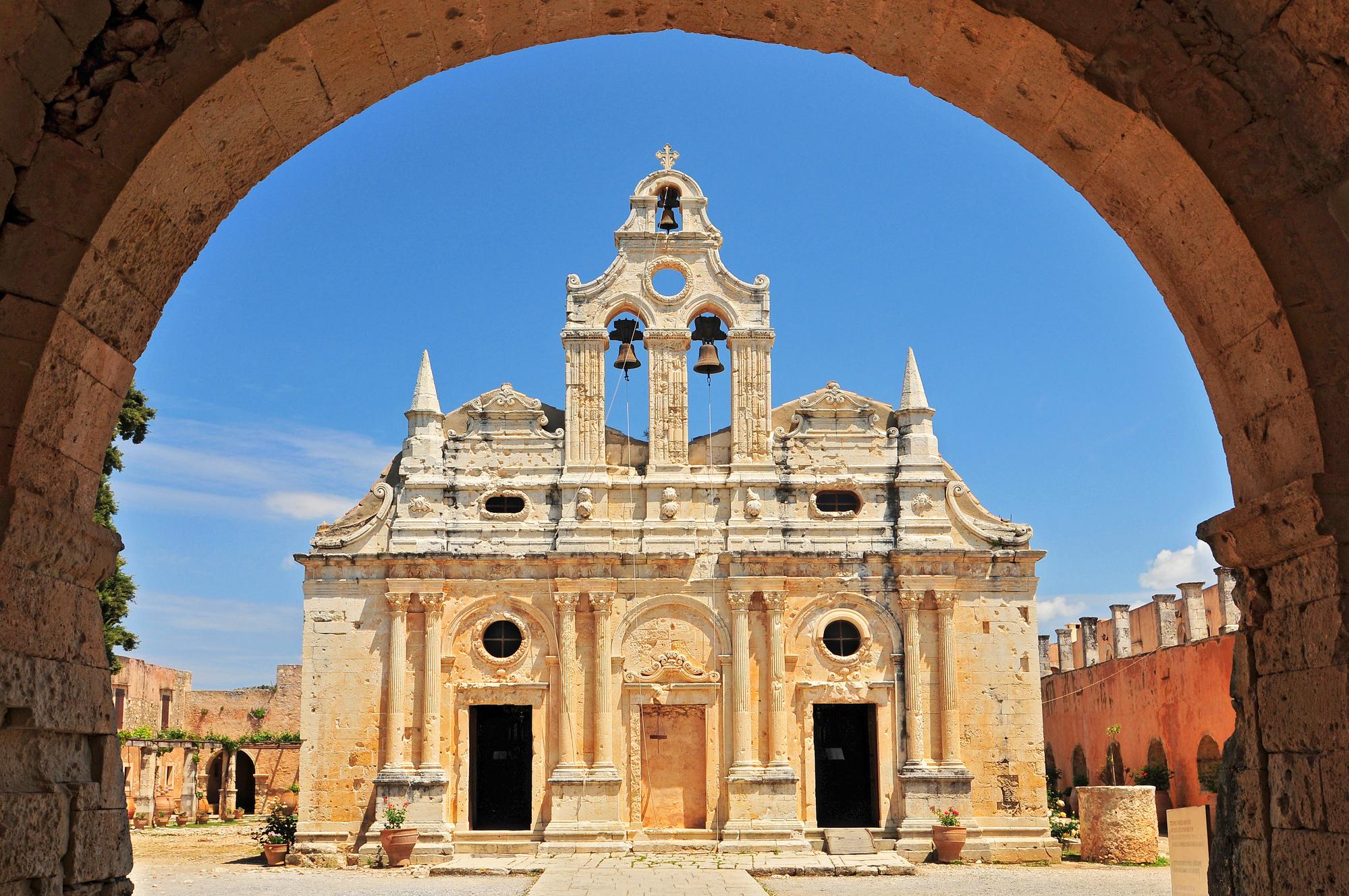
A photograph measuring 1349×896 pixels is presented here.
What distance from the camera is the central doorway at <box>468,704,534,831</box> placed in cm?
2280

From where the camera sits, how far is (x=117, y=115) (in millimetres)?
4238

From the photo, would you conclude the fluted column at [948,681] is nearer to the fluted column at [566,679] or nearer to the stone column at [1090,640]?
the fluted column at [566,679]

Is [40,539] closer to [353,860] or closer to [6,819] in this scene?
[6,819]

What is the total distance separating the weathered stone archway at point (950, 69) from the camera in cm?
415

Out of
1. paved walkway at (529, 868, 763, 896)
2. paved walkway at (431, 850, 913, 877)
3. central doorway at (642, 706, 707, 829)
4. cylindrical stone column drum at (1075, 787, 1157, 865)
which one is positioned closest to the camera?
paved walkway at (529, 868, 763, 896)

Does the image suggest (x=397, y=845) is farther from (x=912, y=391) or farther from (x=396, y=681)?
(x=912, y=391)

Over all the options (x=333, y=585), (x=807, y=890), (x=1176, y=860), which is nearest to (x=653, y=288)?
(x=333, y=585)

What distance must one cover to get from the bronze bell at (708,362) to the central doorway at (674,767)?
642cm

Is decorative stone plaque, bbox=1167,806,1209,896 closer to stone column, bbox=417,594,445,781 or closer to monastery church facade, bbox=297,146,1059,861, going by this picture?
monastery church facade, bbox=297,146,1059,861

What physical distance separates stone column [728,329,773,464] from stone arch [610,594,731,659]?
2897mm

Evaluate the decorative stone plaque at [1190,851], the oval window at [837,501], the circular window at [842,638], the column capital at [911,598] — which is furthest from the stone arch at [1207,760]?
the decorative stone plaque at [1190,851]

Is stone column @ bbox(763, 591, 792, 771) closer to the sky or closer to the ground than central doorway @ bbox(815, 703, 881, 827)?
closer to the sky

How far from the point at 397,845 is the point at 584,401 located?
8771 mm

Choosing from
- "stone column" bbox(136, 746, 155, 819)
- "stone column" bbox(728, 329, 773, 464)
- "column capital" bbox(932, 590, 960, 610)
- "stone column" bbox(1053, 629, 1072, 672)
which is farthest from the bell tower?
"stone column" bbox(1053, 629, 1072, 672)
